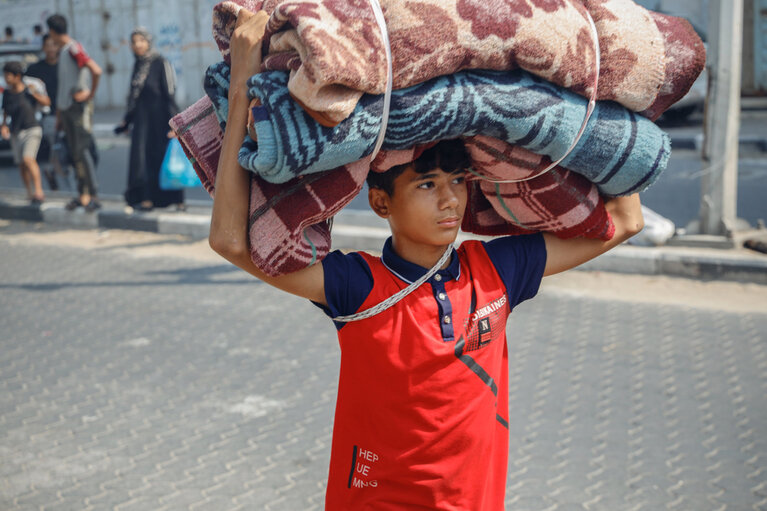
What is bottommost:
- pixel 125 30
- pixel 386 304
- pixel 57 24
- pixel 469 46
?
pixel 386 304

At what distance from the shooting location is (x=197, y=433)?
4254mm

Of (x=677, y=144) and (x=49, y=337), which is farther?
(x=677, y=144)

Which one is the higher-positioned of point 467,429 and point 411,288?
point 411,288

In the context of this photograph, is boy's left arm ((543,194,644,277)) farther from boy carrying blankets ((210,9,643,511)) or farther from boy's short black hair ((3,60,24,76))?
boy's short black hair ((3,60,24,76))

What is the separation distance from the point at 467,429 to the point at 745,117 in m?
16.2

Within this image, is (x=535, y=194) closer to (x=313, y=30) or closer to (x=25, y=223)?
(x=313, y=30)

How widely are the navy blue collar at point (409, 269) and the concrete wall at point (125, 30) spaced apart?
66.2 feet

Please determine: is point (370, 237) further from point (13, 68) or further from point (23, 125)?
point (13, 68)

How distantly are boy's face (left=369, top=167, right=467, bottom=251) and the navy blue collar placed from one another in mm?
84

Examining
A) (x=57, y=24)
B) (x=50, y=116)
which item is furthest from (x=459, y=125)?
(x=50, y=116)

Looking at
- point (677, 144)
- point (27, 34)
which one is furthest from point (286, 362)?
point (27, 34)

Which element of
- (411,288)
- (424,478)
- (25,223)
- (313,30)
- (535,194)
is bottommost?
(25,223)

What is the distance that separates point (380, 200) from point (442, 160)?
0.23 m

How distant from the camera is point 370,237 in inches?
308
